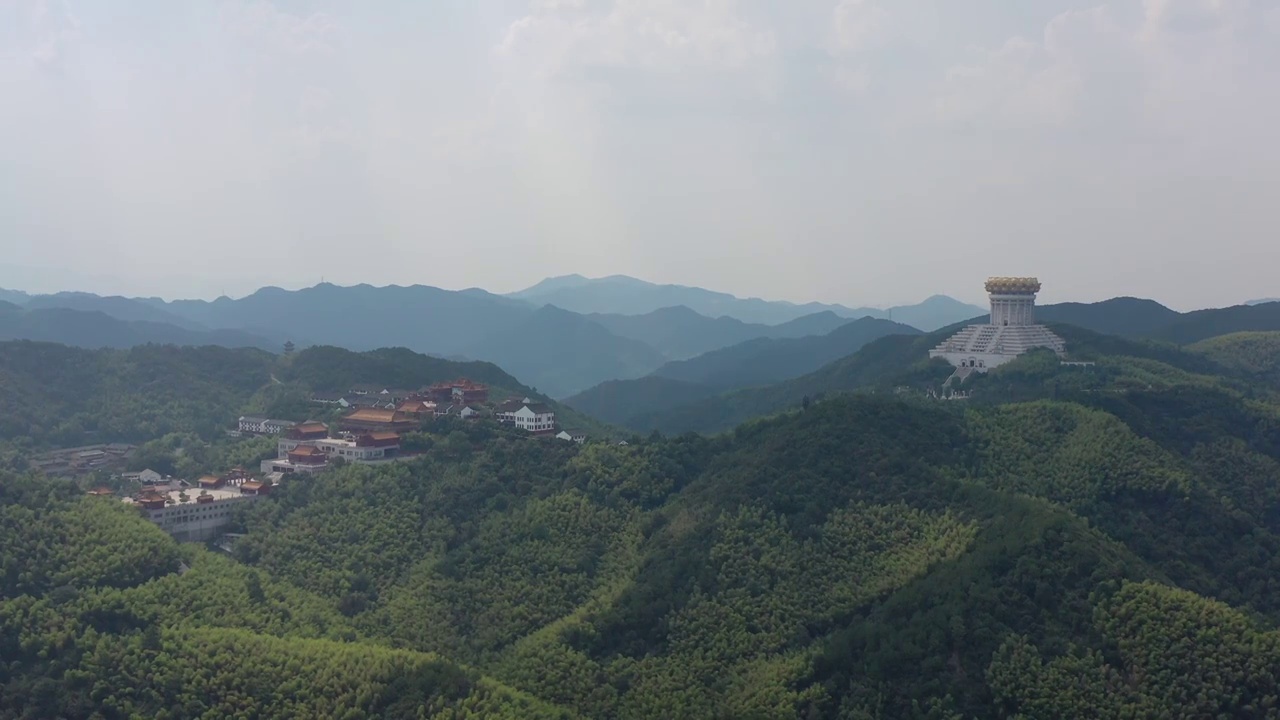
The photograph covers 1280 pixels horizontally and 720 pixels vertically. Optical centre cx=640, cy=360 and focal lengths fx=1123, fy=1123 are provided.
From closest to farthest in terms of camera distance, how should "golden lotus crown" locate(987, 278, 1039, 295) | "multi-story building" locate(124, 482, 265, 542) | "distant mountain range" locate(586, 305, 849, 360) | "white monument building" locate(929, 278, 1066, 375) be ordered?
1. "multi-story building" locate(124, 482, 265, 542)
2. "white monument building" locate(929, 278, 1066, 375)
3. "golden lotus crown" locate(987, 278, 1039, 295)
4. "distant mountain range" locate(586, 305, 849, 360)

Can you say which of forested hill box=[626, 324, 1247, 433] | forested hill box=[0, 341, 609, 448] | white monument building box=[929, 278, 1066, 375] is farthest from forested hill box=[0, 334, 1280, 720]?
forested hill box=[0, 341, 609, 448]

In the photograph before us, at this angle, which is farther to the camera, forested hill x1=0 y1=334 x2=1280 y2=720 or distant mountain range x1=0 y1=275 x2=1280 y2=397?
distant mountain range x1=0 y1=275 x2=1280 y2=397

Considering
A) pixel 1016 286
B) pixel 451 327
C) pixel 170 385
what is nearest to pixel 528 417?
pixel 170 385

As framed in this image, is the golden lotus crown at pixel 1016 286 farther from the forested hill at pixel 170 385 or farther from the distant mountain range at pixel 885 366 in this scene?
the forested hill at pixel 170 385

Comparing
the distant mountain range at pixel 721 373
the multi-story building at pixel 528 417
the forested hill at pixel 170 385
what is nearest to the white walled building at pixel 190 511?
the multi-story building at pixel 528 417

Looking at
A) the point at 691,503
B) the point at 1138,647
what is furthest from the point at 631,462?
the point at 1138,647

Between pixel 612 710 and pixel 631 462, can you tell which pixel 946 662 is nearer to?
pixel 612 710

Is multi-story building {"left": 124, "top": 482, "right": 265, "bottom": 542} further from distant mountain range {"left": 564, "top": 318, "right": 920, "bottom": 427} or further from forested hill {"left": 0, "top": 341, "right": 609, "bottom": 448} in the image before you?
Answer: distant mountain range {"left": 564, "top": 318, "right": 920, "bottom": 427}
